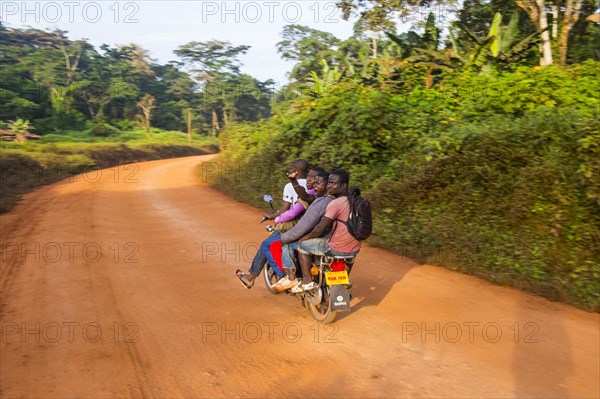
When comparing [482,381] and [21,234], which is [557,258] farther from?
[21,234]

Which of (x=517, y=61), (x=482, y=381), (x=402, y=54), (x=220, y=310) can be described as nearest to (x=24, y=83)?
(x=402, y=54)

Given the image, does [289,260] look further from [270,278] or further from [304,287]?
[270,278]

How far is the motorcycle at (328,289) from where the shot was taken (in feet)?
16.5

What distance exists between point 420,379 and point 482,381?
19.3 inches

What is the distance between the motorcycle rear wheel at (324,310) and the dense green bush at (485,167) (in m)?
2.78

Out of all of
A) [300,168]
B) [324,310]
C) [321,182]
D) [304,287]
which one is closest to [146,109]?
[300,168]

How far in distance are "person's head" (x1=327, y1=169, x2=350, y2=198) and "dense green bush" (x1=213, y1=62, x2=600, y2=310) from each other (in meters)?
2.87

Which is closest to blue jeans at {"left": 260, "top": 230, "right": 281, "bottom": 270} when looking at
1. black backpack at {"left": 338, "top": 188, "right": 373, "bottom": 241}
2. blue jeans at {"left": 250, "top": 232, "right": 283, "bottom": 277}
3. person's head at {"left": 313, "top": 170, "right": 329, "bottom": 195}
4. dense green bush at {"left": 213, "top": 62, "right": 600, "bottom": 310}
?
blue jeans at {"left": 250, "top": 232, "right": 283, "bottom": 277}

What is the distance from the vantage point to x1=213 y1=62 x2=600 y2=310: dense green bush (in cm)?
654

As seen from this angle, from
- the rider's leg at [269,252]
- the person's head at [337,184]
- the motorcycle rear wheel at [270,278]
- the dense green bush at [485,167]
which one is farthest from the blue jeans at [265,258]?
the dense green bush at [485,167]

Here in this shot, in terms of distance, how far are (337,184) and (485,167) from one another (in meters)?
3.76

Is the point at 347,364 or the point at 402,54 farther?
the point at 402,54

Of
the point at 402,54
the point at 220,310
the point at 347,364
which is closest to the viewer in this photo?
the point at 347,364

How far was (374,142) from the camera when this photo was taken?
11.1 metres
